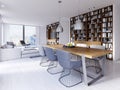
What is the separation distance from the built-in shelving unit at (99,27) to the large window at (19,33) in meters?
6.36

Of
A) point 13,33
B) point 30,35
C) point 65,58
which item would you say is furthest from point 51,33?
point 65,58

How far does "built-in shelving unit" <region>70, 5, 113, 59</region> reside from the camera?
5234mm

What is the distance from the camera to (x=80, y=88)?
2.58m

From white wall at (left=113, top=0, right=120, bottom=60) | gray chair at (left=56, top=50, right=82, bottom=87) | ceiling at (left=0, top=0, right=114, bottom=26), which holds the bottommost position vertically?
gray chair at (left=56, top=50, right=82, bottom=87)

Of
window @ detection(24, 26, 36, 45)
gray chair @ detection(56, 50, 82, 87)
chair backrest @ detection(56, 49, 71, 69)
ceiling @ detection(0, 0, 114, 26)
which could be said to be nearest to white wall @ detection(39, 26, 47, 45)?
window @ detection(24, 26, 36, 45)

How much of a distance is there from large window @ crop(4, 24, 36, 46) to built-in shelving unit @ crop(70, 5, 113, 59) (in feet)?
20.9

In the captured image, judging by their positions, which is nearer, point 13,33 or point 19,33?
point 13,33

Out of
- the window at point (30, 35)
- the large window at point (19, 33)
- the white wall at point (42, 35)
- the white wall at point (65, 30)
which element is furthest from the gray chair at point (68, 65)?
the window at point (30, 35)

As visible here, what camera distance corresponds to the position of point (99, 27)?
570 cm

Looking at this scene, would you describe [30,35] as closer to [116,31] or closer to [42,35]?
[42,35]

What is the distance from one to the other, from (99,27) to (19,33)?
8070mm

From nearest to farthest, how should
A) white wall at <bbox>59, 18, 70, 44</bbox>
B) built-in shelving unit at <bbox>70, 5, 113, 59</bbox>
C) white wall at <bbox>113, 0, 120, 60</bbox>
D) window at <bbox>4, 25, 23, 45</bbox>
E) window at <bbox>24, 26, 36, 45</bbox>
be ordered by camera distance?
white wall at <bbox>113, 0, 120, 60</bbox>
built-in shelving unit at <bbox>70, 5, 113, 59</bbox>
white wall at <bbox>59, 18, 70, 44</bbox>
window at <bbox>4, 25, 23, 45</bbox>
window at <bbox>24, 26, 36, 45</bbox>

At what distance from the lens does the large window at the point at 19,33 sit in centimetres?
1074

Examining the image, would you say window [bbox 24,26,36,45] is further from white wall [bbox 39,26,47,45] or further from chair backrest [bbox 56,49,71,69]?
chair backrest [bbox 56,49,71,69]
